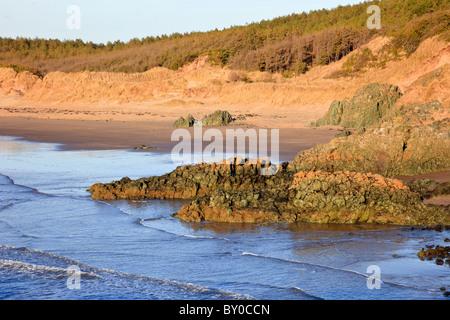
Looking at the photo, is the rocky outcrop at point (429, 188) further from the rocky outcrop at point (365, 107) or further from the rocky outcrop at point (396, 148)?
the rocky outcrop at point (365, 107)

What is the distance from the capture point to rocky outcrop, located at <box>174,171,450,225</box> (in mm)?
6821

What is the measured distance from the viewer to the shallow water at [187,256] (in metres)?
4.73

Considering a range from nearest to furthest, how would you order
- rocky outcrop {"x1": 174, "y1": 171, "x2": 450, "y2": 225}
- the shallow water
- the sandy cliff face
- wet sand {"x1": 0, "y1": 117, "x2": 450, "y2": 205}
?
the shallow water, rocky outcrop {"x1": 174, "y1": 171, "x2": 450, "y2": 225}, wet sand {"x1": 0, "y1": 117, "x2": 450, "y2": 205}, the sandy cliff face

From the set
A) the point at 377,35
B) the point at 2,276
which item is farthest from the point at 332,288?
the point at 377,35

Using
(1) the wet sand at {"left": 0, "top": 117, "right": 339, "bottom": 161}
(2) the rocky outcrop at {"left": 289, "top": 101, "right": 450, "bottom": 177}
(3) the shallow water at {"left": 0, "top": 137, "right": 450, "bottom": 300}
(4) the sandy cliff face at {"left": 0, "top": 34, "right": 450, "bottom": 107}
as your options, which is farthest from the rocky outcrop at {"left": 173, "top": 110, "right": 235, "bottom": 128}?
(3) the shallow water at {"left": 0, "top": 137, "right": 450, "bottom": 300}

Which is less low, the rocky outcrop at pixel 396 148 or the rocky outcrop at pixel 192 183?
the rocky outcrop at pixel 396 148

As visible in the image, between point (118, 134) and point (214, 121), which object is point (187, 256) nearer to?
point (118, 134)

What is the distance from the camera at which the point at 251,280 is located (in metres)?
4.90

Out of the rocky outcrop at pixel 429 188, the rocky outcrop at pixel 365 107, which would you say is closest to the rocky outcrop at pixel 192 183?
the rocky outcrop at pixel 429 188

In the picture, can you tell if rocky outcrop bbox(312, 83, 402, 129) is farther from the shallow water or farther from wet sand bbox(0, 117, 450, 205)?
the shallow water

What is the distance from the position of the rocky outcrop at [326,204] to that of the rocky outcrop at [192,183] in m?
1.23

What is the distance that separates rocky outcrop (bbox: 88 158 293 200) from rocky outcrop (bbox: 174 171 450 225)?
1226mm

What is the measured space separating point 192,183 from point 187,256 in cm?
301

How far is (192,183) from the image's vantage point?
28.2ft
